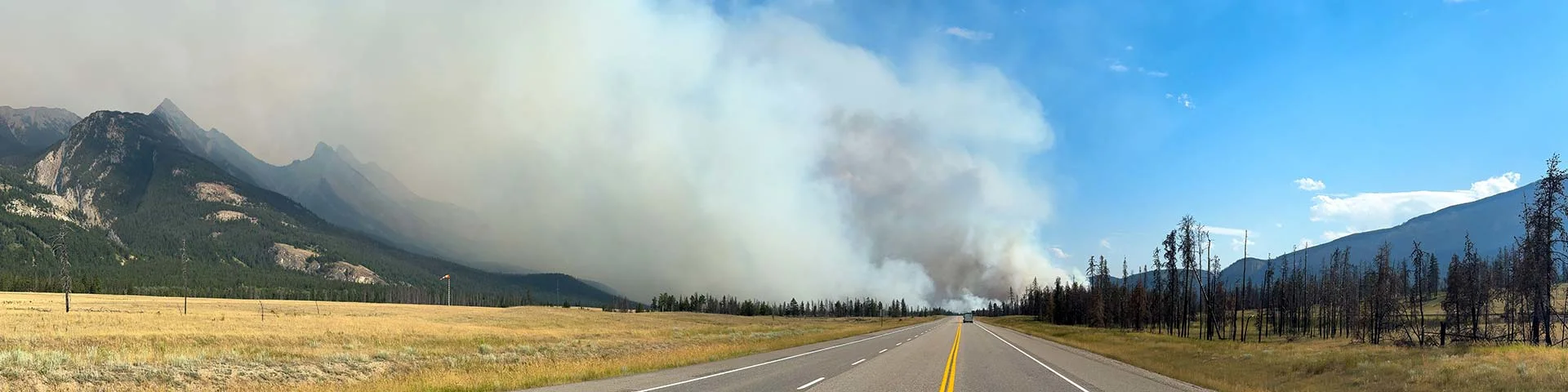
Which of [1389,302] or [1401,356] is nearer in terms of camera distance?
[1401,356]

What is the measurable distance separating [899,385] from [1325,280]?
365ft

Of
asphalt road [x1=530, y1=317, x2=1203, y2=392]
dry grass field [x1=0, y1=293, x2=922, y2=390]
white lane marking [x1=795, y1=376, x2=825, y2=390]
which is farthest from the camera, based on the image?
dry grass field [x1=0, y1=293, x2=922, y2=390]

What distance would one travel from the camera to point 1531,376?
63.5 ft

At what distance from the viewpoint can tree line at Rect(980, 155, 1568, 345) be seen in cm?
4119

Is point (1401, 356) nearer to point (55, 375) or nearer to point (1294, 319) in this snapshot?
point (55, 375)

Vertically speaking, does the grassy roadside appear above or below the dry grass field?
above

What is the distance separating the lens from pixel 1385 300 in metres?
70.8

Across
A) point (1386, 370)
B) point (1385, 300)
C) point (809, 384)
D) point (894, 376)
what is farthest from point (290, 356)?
point (1385, 300)

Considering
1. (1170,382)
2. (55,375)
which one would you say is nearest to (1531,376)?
(1170,382)

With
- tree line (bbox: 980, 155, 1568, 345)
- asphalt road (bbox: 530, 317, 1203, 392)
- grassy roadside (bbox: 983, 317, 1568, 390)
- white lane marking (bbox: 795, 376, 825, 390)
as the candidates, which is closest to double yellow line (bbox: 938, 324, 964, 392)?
asphalt road (bbox: 530, 317, 1203, 392)

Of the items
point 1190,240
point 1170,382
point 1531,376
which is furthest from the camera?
point 1190,240

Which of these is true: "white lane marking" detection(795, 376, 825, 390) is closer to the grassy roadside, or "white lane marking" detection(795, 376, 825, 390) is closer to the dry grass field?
the dry grass field

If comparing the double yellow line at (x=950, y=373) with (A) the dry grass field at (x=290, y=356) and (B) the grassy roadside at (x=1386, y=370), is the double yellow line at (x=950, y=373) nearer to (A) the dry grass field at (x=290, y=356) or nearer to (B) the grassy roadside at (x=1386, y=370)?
(B) the grassy roadside at (x=1386, y=370)

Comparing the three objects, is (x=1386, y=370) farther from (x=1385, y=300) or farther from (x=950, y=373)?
(x=1385, y=300)
